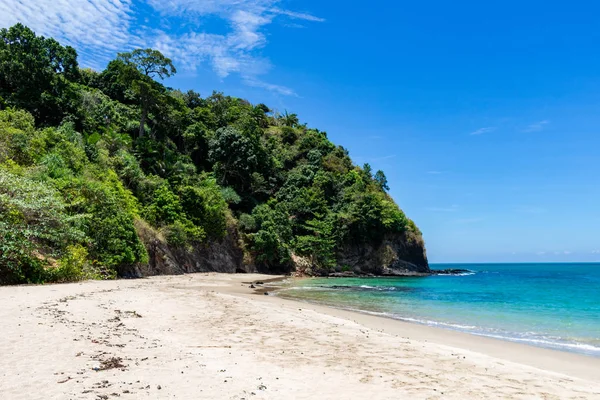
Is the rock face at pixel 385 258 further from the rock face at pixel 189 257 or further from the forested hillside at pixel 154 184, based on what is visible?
the rock face at pixel 189 257

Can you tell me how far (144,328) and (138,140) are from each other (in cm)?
3632

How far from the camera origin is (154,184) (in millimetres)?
35219

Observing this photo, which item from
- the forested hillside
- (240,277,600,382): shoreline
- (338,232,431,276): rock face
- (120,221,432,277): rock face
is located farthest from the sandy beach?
(338,232,431,276): rock face

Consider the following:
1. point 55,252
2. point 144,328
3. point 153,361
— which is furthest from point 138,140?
point 153,361

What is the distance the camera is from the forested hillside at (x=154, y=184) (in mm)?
19562

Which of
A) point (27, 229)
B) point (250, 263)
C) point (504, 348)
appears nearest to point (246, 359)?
point (504, 348)

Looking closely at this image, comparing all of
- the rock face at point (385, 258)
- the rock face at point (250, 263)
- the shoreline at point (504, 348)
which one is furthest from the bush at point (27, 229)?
the rock face at point (385, 258)

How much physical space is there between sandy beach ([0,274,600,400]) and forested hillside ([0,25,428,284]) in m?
7.38

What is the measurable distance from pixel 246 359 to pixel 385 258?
5340cm

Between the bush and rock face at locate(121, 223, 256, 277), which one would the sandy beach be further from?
rock face at locate(121, 223, 256, 277)

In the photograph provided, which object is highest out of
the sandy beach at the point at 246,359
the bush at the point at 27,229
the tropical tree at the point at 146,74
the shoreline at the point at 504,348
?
the tropical tree at the point at 146,74

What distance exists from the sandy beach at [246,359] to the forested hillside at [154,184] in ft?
24.2

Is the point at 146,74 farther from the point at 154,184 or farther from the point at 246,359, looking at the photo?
the point at 246,359

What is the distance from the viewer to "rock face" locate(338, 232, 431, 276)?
56013 mm
